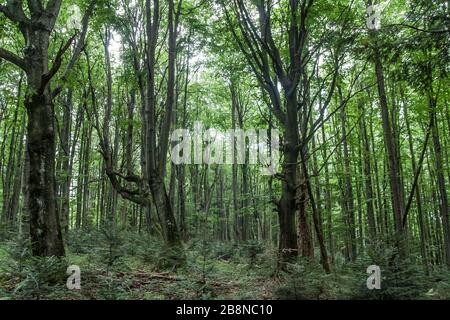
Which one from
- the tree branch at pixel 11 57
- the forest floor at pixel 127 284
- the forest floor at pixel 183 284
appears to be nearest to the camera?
the forest floor at pixel 127 284

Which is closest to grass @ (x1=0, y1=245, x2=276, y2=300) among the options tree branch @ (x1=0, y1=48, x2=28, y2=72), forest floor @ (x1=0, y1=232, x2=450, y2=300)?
forest floor @ (x1=0, y1=232, x2=450, y2=300)

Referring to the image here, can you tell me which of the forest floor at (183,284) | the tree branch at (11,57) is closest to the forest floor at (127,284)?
the forest floor at (183,284)

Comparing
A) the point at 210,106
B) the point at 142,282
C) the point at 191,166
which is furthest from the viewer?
the point at 191,166

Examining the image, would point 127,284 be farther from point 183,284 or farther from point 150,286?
point 183,284

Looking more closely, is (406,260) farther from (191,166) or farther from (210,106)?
(191,166)

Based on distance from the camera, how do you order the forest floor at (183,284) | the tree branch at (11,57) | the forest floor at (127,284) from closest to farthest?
1. the forest floor at (127,284)
2. the forest floor at (183,284)
3. the tree branch at (11,57)

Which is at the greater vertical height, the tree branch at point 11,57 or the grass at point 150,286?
the tree branch at point 11,57

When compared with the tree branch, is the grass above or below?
below

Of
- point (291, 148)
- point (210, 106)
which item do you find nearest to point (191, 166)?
point (210, 106)

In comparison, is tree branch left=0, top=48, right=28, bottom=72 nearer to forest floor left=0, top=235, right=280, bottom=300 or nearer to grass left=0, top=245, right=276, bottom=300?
forest floor left=0, top=235, right=280, bottom=300

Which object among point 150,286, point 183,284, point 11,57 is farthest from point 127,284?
point 11,57

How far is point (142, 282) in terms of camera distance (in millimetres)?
6117

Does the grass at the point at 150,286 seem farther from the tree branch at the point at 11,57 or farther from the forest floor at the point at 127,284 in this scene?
the tree branch at the point at 11,57

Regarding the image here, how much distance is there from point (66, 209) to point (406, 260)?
12.6 m
